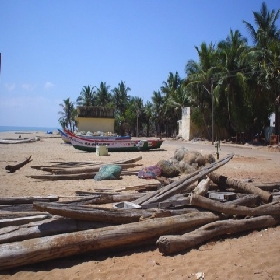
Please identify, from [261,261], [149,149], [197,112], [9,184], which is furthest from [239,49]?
[261,261]

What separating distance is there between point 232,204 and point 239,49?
100.0 feet

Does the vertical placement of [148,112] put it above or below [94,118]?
above

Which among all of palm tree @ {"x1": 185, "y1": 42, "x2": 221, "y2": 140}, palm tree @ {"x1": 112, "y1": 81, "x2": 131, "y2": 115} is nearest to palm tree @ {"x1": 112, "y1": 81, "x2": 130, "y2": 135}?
palm tree @ {"x1": 112, "y1": 81, "x2": 131, "y2": 115}

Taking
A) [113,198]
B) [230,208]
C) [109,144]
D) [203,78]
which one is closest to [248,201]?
[230,208]

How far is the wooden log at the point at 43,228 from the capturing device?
4.20m

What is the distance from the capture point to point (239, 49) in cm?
3244

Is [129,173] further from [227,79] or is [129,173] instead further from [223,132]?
[223,132]

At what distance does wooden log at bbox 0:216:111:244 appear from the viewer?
420cm

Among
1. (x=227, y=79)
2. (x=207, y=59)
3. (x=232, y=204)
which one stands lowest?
(x=232, y=204)

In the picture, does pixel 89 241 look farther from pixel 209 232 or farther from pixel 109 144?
Result: pixel 109 144

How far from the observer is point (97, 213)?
14.9 ft

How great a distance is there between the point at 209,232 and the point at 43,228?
8.30ft

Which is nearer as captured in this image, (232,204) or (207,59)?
(232,204)

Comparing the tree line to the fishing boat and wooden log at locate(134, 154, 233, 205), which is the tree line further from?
wooden log at locate(134, 154, 233, 205)
